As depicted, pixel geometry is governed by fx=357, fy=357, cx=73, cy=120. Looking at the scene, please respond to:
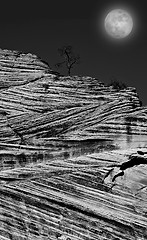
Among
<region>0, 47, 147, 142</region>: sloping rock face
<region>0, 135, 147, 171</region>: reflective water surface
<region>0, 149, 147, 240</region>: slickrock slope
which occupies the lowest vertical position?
<region>0, 149, 147, 240</region>: slickrock slope

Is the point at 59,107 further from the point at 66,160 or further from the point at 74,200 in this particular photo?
the point at 74,200

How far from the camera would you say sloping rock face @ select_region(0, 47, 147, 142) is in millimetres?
25406

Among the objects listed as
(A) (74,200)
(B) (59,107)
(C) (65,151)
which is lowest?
(A) (74,200)

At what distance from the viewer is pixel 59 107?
26656 millimetres

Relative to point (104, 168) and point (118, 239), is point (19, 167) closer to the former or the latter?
point (104, 168)

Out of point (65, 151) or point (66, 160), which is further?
point (65, 151)

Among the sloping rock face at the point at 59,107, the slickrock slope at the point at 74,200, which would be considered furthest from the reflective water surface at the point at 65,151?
the sloping rock face at the point at 59,107

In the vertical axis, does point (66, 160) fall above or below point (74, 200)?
above

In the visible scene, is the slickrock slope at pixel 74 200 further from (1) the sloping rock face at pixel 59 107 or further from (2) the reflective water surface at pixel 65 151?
(1) the sloping rock face at pixel 59 107

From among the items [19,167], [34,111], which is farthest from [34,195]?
[34,111]

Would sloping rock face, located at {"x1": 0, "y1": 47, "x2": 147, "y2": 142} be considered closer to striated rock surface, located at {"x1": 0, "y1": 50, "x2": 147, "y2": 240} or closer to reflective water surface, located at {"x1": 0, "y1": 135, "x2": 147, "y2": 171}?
striated rock surface, located at {"x1": 0, "y1": 50, "x2": 147, "y2": 240}

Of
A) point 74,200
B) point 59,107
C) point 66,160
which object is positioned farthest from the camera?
point 59,107

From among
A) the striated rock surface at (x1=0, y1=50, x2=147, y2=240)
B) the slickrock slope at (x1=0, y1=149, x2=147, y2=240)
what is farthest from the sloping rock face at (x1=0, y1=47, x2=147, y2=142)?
the slickrock slope at (x1=0, y1=149, x2=147, y2=240)

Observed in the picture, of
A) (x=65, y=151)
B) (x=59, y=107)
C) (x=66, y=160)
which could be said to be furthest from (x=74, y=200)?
(x=59, y=107)
